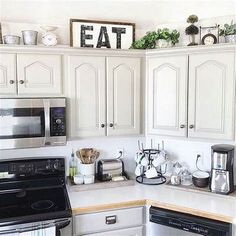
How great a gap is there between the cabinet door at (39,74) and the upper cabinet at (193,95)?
0.75 m

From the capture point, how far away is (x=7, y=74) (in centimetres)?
212

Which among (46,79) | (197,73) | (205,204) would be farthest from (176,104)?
(46,79)

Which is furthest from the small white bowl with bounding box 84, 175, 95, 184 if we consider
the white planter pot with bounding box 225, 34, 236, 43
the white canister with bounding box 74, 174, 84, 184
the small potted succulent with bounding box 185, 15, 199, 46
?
the white planter pot with bounding box 225, 34, 236, 43

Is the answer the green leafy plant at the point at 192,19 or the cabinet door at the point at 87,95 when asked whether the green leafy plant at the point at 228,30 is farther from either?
the cabinet door at the point at 87,95

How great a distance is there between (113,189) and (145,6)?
1674mm

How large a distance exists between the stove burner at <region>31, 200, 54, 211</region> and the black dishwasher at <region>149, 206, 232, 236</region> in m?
0.73

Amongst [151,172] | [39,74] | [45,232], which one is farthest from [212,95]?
[45,232]

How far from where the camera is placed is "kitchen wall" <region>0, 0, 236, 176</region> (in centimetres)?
240

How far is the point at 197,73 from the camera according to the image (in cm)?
221

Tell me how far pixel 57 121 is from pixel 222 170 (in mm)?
1289

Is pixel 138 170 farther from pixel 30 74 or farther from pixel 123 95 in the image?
pixel 30 74

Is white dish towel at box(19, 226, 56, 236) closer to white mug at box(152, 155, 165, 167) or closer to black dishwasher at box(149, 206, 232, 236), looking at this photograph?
black dishwasher at box(149, 206, 232, 236)

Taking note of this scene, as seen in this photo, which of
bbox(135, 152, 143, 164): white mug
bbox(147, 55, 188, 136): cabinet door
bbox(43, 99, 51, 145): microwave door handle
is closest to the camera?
bbox(43, 99, 51, 145): microwave door handle

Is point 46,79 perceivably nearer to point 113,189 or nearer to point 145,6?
point 113,189
